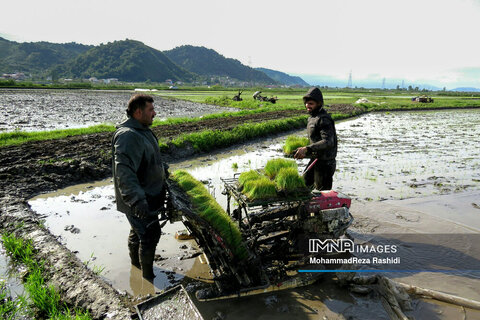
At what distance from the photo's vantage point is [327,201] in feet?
12.9

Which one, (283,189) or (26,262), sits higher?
(283,189)

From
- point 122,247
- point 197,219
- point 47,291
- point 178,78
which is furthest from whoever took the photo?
point 178,78

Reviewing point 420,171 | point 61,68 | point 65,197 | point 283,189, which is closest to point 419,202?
point 420,171

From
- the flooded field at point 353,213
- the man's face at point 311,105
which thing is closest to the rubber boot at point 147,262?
the flooded field at point 353,213

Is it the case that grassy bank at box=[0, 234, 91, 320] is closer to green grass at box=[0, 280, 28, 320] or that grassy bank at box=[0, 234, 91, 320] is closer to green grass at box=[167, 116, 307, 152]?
green grass at box=[0, 280, 28, 320]

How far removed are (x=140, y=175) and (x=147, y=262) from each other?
1.13 metres

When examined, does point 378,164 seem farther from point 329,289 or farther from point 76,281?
point 76,281

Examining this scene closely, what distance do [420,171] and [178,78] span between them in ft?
595

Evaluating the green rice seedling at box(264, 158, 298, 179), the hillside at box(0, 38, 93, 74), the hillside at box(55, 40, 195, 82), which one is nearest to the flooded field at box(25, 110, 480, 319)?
the green rice seedling at box(264, 158, 298, 179)

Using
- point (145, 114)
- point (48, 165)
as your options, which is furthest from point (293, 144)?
point (48, 165)

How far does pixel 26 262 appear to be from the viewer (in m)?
3.89

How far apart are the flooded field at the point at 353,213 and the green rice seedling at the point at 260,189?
1297 millimetres

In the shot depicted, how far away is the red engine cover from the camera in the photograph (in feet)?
12.6

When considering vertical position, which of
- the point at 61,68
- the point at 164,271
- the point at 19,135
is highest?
the point at 61,68
